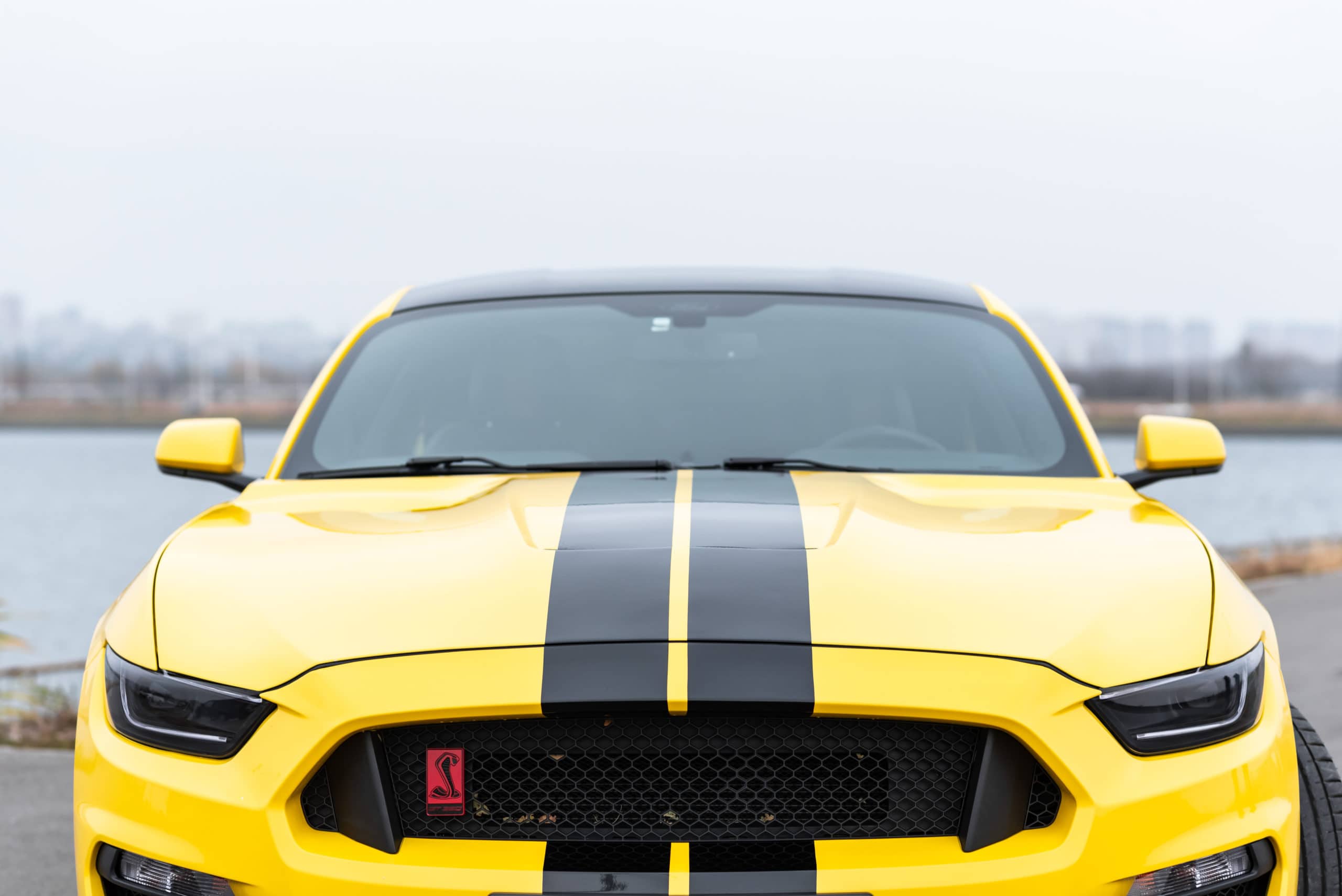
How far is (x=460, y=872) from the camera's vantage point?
1487 millimetres

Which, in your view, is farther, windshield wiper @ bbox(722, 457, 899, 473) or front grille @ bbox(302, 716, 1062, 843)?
windshield wiper @ bbox(722, 457, 899, 473)

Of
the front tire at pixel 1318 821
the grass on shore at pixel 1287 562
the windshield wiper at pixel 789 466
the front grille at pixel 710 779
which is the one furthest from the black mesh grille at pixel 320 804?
the grass on shore at pixel 1287 562

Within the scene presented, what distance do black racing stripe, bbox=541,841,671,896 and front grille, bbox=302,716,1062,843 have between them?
0.03 meters

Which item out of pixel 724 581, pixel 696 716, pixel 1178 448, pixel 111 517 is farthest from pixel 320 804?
pixel 111 517

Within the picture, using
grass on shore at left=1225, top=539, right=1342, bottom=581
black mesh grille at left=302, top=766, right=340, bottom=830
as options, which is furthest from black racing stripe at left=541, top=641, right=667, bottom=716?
grass on shore at left=1225, top=539, right=1342, bottom=581

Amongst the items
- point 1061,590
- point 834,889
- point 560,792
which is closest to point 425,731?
point 560,792

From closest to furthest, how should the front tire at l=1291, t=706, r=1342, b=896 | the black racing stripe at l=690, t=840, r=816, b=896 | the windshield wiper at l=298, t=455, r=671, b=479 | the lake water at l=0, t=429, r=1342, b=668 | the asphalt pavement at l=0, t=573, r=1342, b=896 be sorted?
the black racing stripe at l=690, t=840, r=816, b=896
the front tire at l=1291, t=706, r=1342, b=896
the windshield wiper at l=298, t=455, r=671, b=479
the asphalt pavement at l=0, t=573, r=1342, b=896
the lake water at l=0, t=429, r=1342, b=668

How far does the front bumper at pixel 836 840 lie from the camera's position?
150 cm

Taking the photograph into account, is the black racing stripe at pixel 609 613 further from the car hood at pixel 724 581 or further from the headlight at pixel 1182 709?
the headlight at pixel 1182 709

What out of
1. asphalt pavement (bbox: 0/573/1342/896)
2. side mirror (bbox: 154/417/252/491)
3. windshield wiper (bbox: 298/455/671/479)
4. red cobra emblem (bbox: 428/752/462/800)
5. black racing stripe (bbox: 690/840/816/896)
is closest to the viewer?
black racing stripe (bbox: 690/840/816/896)

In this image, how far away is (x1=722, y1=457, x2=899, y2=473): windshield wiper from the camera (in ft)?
8.27

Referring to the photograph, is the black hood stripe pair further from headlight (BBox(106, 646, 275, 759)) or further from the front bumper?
headlight (BBox(106, 646, 275, 759))

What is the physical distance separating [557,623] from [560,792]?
0.73ft

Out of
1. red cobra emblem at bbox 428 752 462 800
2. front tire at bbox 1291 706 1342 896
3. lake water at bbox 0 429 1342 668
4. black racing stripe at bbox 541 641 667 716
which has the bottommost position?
lake water at bbox 0 429 1342 668
